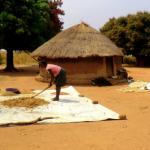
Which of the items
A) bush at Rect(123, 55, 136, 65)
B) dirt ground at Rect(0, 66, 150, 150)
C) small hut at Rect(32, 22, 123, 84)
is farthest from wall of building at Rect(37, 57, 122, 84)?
bush at Rect(123, 55, 136, 65)

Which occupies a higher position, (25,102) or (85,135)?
(25,102)

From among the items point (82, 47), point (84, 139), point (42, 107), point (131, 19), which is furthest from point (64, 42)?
point (131, 19)

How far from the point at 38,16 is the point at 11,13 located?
1.86 metres

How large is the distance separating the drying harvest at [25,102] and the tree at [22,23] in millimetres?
13457

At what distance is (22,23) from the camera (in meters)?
25.2

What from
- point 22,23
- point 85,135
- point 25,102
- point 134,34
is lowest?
point 85,135

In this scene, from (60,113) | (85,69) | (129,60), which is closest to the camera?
(60,113)

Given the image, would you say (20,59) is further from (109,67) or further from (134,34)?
(109,67)

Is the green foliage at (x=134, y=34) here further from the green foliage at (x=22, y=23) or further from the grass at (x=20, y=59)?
the grass at (x=20, y=59)

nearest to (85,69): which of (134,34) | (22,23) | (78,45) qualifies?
(78,45)

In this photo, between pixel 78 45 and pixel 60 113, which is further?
pixel 78 45

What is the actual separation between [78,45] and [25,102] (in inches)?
367

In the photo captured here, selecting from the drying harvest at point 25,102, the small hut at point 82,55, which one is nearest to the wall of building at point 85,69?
the small hut at point 82,55

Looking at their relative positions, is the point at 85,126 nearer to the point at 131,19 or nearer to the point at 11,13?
the point at 11,13
